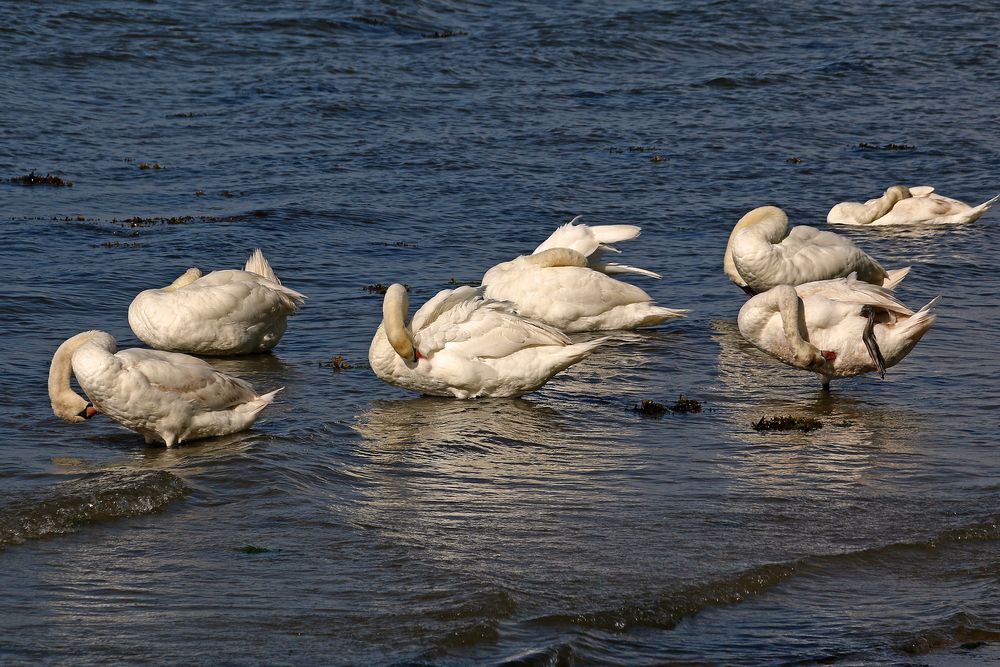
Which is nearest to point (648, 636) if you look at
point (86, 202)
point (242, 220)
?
point (242, 220)

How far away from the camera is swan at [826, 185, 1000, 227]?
56.0 feet

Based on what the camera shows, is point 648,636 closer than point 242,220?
Yes

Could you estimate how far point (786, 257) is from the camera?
1270 cm

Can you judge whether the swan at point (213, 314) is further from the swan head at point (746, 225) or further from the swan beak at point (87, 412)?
the swan head at point (746, 225)

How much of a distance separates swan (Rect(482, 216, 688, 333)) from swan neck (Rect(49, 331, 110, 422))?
14.1 ft

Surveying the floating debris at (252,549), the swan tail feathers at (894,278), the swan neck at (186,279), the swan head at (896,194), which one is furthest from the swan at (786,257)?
the floating debris at (252,549)

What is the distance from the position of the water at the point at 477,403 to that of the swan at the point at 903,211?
12.6 inches

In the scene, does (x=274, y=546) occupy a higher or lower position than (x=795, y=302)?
lower

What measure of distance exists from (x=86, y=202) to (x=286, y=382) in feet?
23.6

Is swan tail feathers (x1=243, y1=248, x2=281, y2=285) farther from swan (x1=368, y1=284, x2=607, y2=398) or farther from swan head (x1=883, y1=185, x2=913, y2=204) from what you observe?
swan head (x1=883, y1=185, x2=913, y2=204)

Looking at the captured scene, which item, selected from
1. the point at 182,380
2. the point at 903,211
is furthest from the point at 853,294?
the point at 903,211

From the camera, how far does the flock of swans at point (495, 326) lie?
8359mm

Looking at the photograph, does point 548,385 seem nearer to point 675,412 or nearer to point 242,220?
point 675,412

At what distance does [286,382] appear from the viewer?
10.3 meters
